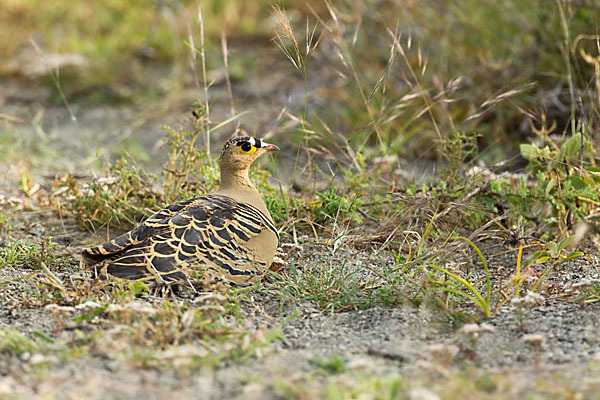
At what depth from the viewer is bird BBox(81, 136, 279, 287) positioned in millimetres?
2748

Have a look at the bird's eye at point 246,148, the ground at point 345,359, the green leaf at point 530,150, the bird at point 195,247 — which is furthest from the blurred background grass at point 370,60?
the ground at point 345,359

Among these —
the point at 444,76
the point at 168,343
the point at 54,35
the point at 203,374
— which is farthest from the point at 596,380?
the point at 54,35

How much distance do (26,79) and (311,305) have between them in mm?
5025

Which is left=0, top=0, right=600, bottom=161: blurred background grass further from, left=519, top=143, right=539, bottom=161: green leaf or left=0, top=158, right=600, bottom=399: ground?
left=0, top=158, right=600, bottom=399: ground

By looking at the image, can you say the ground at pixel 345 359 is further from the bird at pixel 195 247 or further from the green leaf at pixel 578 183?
the green leaf at pixel 578 183

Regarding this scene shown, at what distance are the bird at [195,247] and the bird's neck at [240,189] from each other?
0.04m

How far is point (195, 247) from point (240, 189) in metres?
0.49

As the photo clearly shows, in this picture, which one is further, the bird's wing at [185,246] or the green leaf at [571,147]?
the green leaf at [571,147]

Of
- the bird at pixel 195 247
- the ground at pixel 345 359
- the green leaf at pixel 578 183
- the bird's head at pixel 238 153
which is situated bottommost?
the ground at pixel 345 359

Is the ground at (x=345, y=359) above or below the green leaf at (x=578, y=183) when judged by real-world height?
below

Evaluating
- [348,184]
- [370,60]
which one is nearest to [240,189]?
[348,184]

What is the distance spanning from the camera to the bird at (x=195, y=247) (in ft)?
9.02

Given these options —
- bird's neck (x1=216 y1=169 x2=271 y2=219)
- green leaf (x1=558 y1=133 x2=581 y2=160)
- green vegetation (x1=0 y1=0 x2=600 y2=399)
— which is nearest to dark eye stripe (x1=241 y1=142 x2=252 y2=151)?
bird's neck (x1=216 y1=169 x2=271 y2=219)

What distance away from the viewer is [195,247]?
2.81m
